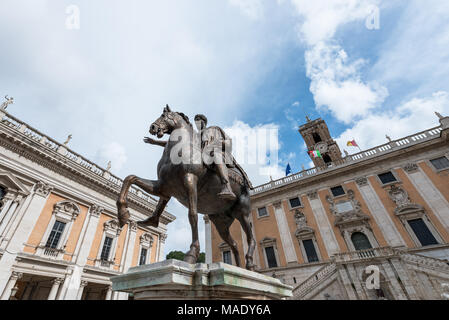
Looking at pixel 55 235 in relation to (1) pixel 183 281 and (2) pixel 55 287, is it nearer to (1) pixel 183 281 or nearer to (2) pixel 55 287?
(2) pixel 55 287

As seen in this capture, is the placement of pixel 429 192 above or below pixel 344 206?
below

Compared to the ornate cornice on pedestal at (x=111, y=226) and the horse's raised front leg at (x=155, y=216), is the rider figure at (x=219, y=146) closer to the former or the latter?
the horse's raised front leg at (x=155, y=216)

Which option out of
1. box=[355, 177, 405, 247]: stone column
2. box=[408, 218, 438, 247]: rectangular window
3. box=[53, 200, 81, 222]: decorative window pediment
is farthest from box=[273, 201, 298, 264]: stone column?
box=[53, 200, 81, 222]: decorative window pediment

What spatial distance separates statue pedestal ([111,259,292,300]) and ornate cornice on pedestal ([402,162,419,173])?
22.6 meters

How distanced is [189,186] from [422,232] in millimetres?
21014

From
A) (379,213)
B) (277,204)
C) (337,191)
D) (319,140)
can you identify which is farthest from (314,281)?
(319,140)

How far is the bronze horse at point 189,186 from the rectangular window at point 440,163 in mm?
21984

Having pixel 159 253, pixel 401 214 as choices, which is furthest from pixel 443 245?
pixel 159 253

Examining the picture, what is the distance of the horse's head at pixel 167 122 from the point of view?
3.43 meters

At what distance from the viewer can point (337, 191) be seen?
20.7 m

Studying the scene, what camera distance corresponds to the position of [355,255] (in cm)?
1483

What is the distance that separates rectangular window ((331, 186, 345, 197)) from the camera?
66.9ft

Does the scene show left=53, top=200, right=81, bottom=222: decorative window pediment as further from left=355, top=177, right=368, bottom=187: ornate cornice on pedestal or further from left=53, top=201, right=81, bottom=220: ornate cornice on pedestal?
left=355, top=177, right=368, bottom=187: ornate cornice on pedestal
